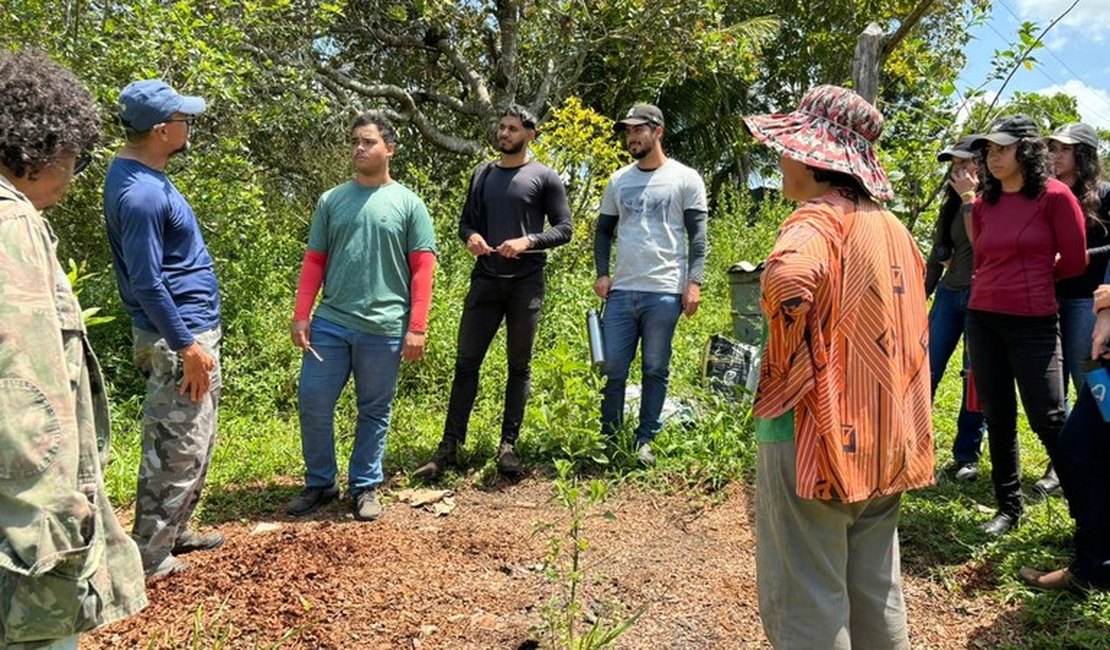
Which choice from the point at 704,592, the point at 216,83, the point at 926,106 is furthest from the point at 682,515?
the point at 216,83

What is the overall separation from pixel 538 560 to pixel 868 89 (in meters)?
3.66

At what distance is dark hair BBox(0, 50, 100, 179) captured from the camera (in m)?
1.67

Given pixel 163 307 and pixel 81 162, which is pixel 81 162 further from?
pixel 163 307

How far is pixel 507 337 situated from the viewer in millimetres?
4422

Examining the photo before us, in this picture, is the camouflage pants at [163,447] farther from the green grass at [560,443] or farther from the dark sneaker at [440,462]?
the dark sneaker at [440,462]

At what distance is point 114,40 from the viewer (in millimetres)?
5656

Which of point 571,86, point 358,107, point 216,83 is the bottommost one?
point 216,83

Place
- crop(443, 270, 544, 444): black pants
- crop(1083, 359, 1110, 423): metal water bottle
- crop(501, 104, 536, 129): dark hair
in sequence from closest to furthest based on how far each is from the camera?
crop(1083, 359, 1110, 423): metal water bottle, crop(501, 104, 536, 129): dark hair, crop(443, 270, 544, 444): black pants

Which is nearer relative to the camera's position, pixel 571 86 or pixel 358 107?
pixel 358 107

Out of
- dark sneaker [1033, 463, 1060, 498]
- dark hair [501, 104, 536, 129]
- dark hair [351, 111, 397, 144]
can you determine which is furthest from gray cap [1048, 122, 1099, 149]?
dark hair [351, 111, 397, 144]

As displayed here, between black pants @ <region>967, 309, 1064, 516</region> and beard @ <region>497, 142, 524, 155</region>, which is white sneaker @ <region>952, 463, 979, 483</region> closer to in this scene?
black pants @ <region>967, 309, 1064, 516</region>

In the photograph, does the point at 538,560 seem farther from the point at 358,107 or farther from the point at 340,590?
the point at 358,107

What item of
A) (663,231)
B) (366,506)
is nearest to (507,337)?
(663,231)

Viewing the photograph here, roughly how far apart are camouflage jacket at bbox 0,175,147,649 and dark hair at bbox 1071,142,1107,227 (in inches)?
165
